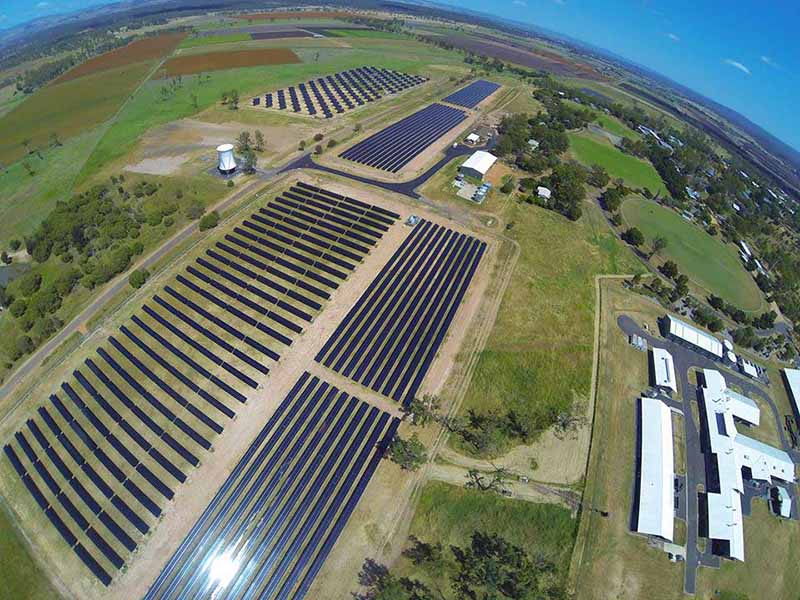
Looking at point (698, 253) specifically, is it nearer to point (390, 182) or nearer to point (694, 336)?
point (694, 336)

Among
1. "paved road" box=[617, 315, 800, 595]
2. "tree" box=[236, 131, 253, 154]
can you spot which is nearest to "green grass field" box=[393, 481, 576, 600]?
"paved road" box=[617, 315, 800, 595]

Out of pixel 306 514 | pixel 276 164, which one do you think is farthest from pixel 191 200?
pixel 306 514

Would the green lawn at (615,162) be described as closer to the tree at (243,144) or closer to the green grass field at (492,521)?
the tree at (243,144)

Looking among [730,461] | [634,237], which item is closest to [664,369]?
[730,461]

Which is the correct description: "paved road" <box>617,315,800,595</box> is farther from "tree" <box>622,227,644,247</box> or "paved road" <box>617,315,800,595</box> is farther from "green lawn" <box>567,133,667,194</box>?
"green lawn" <box>567,133,667,194</box>

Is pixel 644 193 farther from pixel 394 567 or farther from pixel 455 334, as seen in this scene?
pixel 394 567
